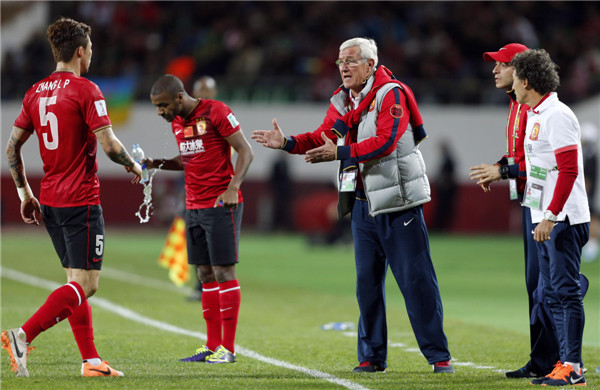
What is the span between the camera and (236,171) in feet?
25.2

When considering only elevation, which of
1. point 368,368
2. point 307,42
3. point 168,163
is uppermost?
point 307,42

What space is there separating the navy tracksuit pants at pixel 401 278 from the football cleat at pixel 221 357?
3.61 ft

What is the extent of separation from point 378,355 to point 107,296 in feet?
20.3

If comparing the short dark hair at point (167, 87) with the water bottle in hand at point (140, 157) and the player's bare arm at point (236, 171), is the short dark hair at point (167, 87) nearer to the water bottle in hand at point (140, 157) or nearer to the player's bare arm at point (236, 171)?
the water bottle in hand at point (140, 157)

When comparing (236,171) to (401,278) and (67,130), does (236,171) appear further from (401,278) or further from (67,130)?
(401,278)

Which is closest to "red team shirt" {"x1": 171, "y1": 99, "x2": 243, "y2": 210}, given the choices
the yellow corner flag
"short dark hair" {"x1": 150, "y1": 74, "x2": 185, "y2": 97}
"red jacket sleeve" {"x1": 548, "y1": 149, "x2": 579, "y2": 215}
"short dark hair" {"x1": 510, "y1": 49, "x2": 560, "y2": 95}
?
"short dark hair" {"x1": 150, "y1": 74, "x2": 185, "y2": 97}

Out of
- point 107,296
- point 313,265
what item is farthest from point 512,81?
point 313,265

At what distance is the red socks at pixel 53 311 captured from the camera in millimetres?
6641

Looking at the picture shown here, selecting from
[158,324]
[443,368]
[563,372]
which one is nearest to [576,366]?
[563,372]

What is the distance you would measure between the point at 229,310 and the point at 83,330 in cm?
130

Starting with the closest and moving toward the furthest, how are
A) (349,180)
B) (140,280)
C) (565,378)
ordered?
(565,378) → (349,180) → (140,280)

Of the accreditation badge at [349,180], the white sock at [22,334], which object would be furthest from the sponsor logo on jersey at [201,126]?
the white sock at [22,334]

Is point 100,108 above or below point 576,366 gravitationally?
above

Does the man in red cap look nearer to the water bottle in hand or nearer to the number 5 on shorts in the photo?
the water bottle in hand
